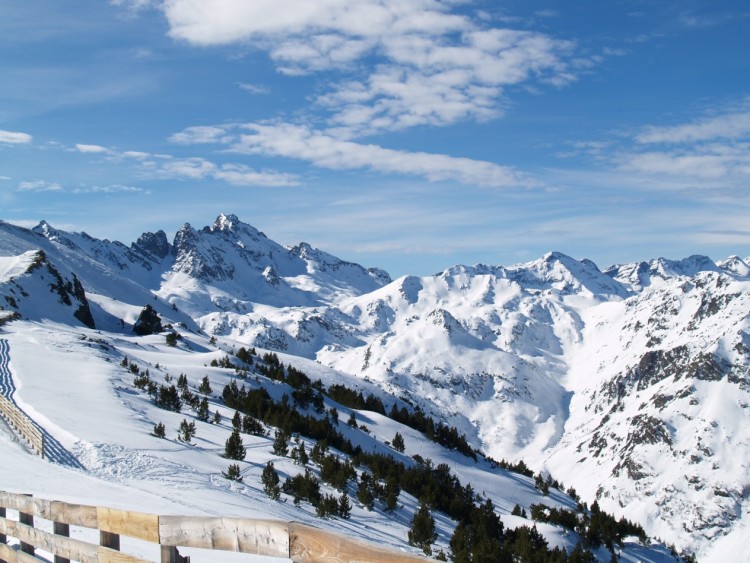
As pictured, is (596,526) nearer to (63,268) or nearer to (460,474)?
(460,474)

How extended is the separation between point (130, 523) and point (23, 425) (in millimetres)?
19021

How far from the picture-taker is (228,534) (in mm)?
5930

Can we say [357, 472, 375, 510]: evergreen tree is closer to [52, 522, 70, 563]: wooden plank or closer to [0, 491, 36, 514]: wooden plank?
[0, 491, 36, 514]: wooden plank

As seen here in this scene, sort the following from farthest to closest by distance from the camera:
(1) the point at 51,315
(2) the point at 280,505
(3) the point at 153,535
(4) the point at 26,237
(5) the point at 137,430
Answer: (4) the point at 26,237
(1) the point at 51,315
(5) the point at 137,430
(2) the point at 280,505
(3) the point at 153,535

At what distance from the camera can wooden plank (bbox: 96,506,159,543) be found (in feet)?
20.8

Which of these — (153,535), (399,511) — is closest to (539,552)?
(399,511)

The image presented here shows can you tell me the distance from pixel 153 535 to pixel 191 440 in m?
22.8

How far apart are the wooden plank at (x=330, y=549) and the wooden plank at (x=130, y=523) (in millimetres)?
1598

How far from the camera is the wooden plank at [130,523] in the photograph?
249 inches

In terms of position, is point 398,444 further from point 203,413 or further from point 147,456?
point 147,456

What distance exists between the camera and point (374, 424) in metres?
56.3

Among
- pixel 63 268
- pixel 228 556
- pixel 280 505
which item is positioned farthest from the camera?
pixel 63 268

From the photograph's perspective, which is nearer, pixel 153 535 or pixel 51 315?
pixel 153 535

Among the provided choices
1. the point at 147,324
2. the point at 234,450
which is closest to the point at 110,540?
the point at 234,450
